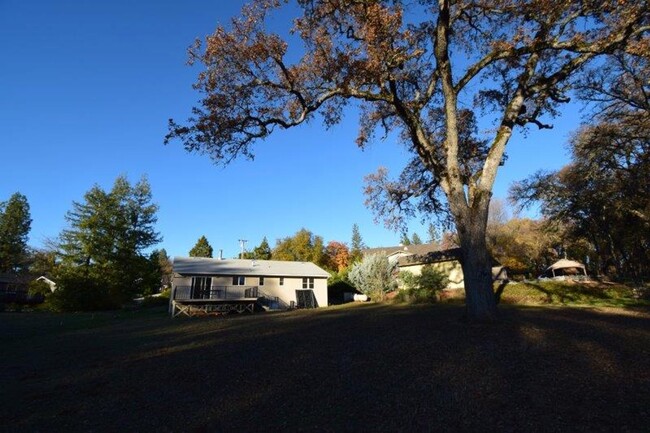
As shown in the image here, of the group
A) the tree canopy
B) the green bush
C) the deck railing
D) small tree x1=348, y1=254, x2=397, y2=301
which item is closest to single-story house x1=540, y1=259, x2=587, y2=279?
the tree canopy

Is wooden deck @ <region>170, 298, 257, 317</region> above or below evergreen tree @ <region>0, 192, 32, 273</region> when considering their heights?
below

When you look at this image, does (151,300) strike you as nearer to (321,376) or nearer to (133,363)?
(133,363)

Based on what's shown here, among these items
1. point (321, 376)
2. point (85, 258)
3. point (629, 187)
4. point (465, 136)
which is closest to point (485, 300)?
point (321, 376)

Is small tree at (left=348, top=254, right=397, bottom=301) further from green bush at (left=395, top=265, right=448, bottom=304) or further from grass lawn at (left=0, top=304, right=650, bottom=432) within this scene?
grass lawn at (left=0, top=304, right=650, bottom=432)

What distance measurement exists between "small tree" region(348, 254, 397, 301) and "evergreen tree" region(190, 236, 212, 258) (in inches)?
2089

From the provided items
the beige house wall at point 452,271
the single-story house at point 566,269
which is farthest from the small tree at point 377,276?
the single-story house at point 566,269

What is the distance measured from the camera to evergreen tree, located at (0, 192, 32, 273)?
55.8 meters

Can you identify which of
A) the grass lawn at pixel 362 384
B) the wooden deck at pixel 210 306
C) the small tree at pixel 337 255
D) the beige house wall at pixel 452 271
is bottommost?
the grass lawn at pixel 362 384

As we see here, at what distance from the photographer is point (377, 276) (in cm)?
3088

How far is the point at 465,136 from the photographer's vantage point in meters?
15.1

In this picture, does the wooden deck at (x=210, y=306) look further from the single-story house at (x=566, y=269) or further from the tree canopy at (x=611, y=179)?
the single-story house at (x=566, y=269)

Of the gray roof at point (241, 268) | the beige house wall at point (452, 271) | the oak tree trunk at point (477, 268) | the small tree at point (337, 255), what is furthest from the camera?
the small tree at point (337, 255)

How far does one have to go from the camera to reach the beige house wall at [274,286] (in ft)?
103

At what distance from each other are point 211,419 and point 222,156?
30.6 ft
